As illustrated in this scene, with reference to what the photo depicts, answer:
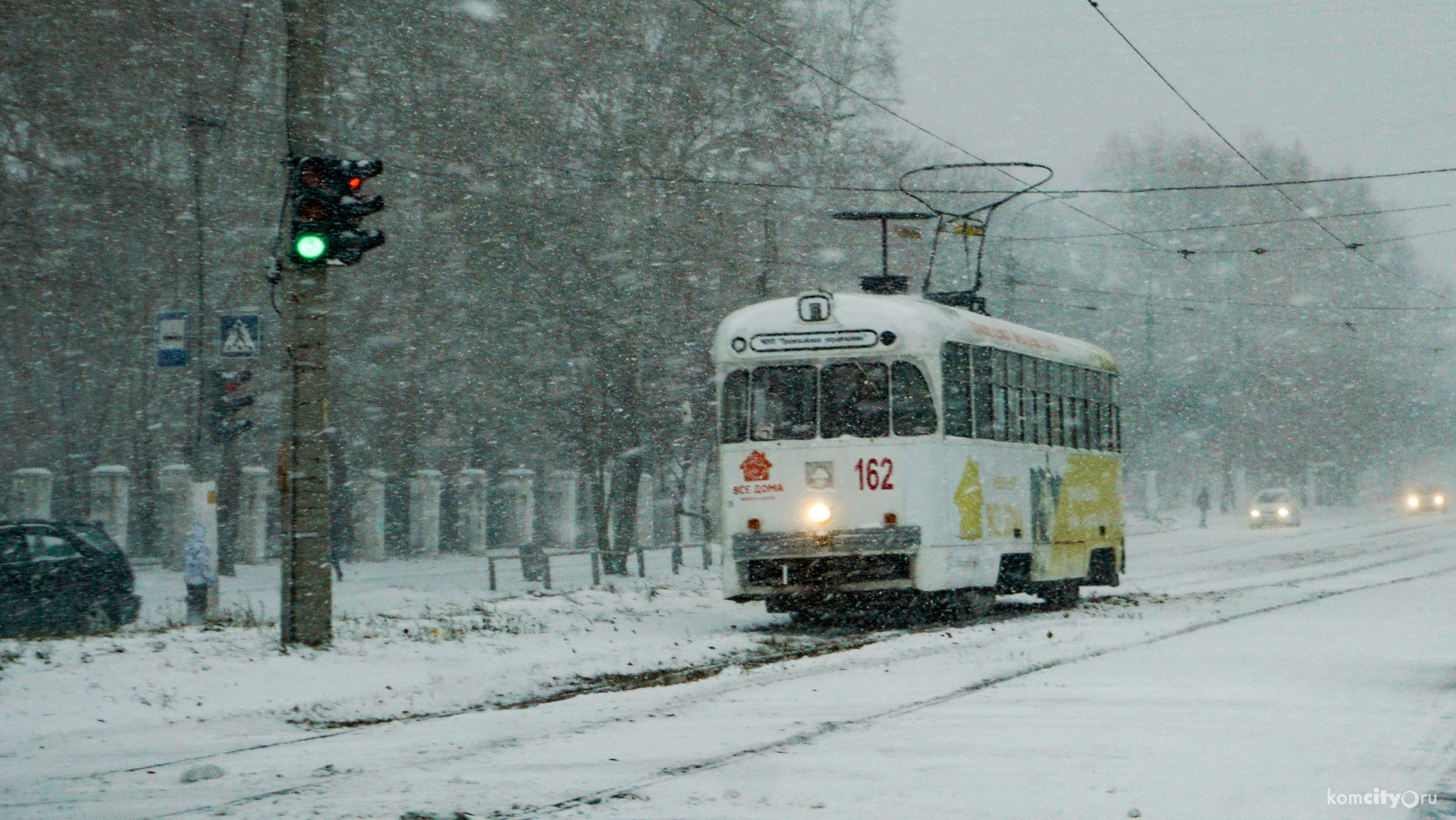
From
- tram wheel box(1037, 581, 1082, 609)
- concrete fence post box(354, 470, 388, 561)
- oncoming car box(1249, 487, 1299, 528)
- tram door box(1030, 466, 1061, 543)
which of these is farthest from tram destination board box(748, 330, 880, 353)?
oncoming car box(1249, 487, 1299, 528)

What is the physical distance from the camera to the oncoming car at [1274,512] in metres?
55.2

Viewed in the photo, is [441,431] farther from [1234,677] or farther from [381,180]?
[1234,677]

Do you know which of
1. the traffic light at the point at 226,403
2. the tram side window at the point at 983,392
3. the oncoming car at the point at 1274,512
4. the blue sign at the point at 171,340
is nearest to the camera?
the tram side window at the point at 983,392

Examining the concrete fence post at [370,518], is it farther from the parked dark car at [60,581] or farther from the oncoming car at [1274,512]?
the oncoming car at [1274,512]

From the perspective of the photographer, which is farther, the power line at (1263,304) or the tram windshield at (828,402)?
the power line at (1263,304)

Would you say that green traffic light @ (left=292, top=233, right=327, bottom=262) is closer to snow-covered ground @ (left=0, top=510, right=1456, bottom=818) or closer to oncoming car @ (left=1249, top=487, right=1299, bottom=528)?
snow-covered ground @ (left=0, top=510, right=1456, bottom=818)

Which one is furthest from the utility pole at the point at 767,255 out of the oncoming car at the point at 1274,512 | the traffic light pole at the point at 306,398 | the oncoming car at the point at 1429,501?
the oncoming car at the point at 1429,501

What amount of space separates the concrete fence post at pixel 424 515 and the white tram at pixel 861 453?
1914 centimetres

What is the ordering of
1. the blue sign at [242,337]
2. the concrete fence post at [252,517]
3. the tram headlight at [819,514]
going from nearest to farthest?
the tram headlight at [819,514]
the blue sign at [242,337]
the concrete fence post at [252,517]

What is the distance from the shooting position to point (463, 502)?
117 ft

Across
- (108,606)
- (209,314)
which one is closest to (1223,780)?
(108,606)

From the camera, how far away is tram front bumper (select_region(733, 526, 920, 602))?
1506cm

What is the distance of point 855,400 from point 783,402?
2.23ft

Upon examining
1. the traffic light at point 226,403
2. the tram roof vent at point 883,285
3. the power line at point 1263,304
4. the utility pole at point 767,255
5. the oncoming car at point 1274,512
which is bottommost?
the oncoming car at point 1274,512
